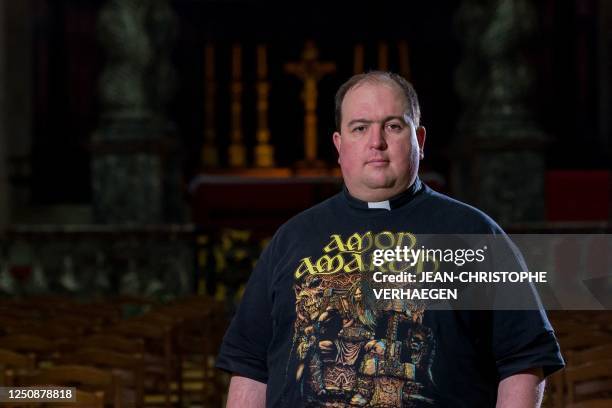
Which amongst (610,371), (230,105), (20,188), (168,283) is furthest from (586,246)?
(20,188)

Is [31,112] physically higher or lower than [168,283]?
higher

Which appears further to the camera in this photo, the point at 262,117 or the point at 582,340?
the point at 262,117

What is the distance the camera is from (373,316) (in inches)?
108

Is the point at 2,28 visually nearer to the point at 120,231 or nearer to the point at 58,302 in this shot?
the point at 120,231

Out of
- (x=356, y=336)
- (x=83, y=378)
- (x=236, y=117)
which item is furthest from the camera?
(x=236, y=117)

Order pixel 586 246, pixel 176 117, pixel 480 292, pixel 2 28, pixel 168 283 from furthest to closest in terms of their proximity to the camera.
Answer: pixel 176 117, pixel 2 28, pixel 168 283, pixel 586 246, pixel 480 292

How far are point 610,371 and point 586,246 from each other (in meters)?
7.04

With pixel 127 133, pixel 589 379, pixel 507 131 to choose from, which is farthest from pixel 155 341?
pixel 507 131

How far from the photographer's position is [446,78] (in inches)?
764

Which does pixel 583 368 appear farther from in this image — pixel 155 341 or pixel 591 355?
pixel 155 341

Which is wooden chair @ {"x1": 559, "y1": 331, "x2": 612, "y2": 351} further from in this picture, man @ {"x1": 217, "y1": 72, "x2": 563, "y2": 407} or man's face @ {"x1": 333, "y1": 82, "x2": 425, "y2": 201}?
man's face @ {"x1": 333, "y1": 82, "x2": 425, "y2": 201}

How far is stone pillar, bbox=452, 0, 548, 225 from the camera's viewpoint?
16.0 m

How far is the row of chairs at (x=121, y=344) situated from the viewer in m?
5.52

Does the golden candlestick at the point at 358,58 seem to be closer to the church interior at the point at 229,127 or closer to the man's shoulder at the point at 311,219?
the church interior at the point at 229,127
